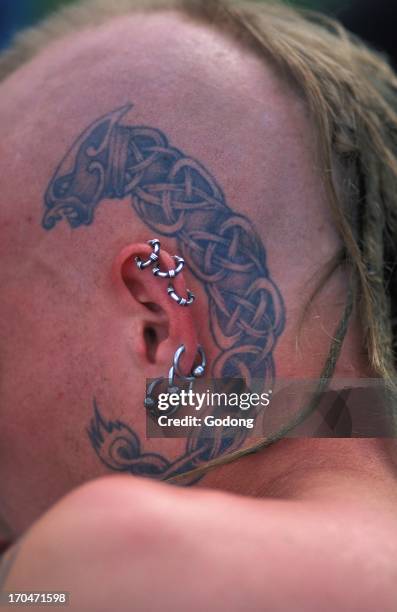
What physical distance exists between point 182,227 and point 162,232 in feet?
0.14

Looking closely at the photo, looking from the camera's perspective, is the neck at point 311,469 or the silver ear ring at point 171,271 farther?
the silver ear ring at point 171,271

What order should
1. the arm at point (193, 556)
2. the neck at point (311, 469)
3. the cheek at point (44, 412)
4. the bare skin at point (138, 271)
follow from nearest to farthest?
1. the arm at point (193, 556)
2. the neck at point (311, 469)
3. the bare skin at point (138, 271)
4. the cheek at point (44, 412)

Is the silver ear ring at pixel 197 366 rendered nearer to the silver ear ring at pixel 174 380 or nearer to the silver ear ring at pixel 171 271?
the silver ear ring at pixel 174 380

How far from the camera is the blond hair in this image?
1.49 meters

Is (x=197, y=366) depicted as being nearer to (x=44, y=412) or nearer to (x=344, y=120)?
(x=44, y=412)

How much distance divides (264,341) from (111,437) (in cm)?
36

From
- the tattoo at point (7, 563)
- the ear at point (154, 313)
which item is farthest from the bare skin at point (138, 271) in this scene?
the tattoo at point (7, 563)

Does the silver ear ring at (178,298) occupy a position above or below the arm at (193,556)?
above

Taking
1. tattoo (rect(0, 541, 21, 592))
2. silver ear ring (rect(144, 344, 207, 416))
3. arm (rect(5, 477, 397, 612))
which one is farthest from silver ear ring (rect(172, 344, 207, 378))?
tattoo (rect(0, 541, 21, 592))

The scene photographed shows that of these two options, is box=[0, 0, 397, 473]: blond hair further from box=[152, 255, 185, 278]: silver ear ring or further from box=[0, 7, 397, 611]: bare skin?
box=[152, 255, 185, 278]: silver ear ring

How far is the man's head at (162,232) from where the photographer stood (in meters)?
1.43

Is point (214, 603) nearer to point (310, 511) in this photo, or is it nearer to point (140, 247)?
point (310, 511)

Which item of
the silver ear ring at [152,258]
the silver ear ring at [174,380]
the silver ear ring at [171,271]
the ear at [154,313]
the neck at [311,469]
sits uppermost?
the silver ear ring at [152,258]

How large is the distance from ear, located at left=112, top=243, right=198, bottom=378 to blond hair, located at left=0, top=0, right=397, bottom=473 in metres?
0.22
